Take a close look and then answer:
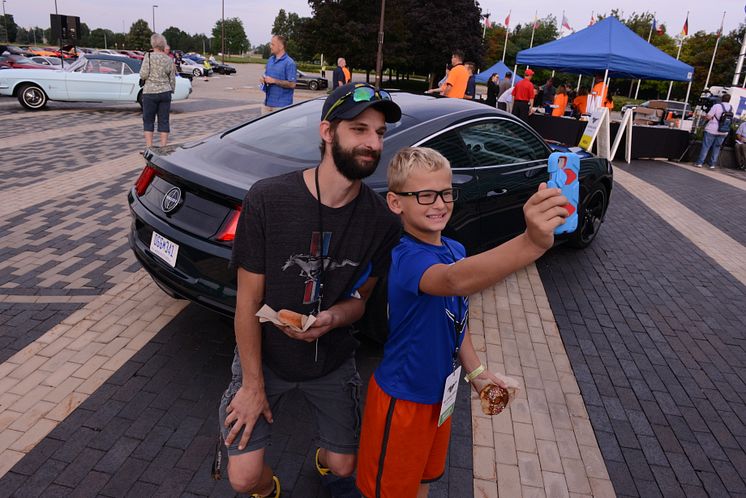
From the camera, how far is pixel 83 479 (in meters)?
2.39

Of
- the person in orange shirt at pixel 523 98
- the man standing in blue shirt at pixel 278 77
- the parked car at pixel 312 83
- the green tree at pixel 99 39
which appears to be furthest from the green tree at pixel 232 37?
the man standing in blue shirt at pixel 278 77

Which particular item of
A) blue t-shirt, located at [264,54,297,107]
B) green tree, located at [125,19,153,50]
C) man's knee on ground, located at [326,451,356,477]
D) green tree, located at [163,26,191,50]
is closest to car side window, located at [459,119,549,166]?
man's knee on ground, located at [326,451,356,477]

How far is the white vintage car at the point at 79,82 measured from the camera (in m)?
13.9

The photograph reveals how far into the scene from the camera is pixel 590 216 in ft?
20.0

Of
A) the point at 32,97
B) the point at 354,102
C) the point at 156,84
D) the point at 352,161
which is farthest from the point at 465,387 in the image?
the point at 32,97

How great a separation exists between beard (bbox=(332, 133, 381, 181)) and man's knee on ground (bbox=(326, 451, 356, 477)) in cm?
111

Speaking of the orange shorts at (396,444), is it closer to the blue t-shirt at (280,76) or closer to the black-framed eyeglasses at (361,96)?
the black-framed eyeglasses at (361,96)

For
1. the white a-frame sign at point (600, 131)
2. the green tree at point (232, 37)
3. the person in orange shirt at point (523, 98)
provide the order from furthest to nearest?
the green tree at point (232, 37), the person in orange shirt at point (523, 98), the white a-frame sign at point (600, 131)

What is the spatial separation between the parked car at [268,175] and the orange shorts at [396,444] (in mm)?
1324

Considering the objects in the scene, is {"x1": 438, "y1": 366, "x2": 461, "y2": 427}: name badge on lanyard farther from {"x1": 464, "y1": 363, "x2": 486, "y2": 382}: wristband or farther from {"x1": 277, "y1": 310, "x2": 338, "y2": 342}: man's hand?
{"x1": 277, "y1": 310, "x2": 338, "y2": 342}: man's hand

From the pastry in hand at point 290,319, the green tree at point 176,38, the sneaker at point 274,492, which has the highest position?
the green tree at point 176,38

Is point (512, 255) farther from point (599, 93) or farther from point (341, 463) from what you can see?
point (599, 93)

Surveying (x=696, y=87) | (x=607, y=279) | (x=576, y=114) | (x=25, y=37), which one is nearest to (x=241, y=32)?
(x=25, y=37)

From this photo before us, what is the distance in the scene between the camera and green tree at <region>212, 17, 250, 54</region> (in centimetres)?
11531
